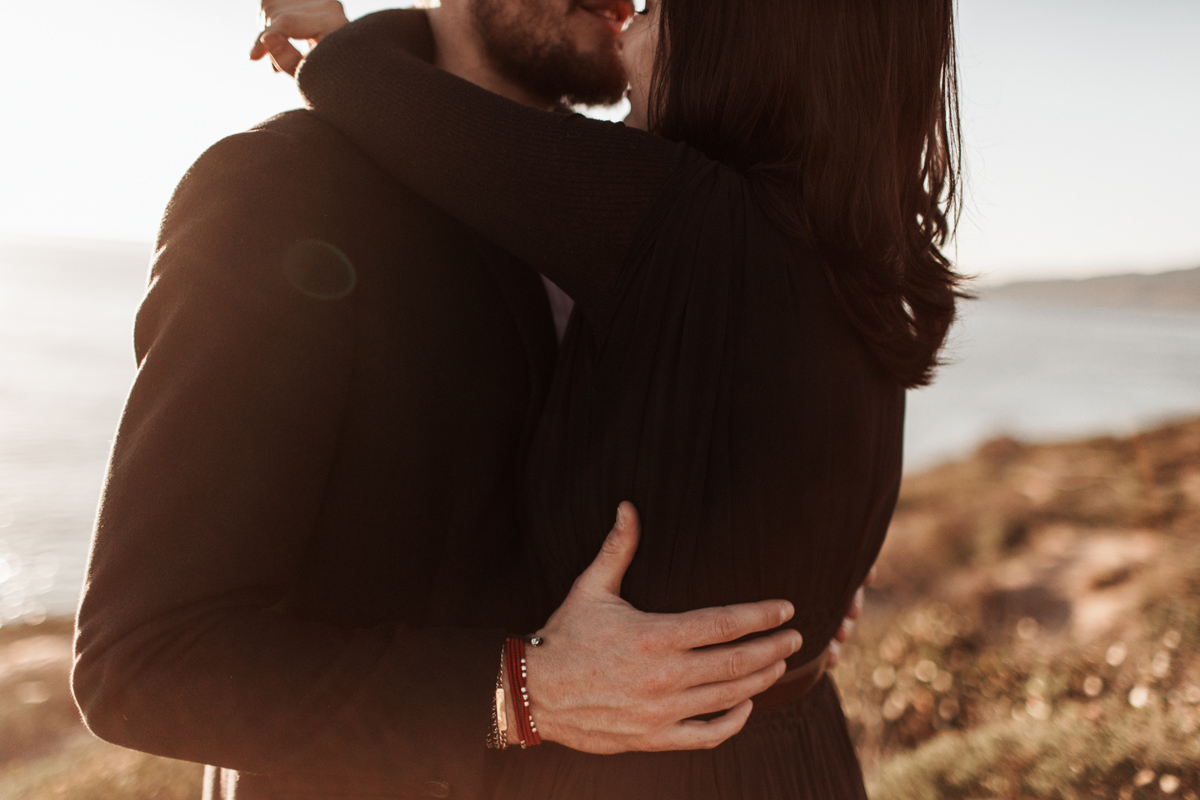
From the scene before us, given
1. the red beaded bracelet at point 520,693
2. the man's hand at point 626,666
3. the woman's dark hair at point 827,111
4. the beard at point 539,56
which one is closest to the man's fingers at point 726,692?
the man's hand at point 626,666

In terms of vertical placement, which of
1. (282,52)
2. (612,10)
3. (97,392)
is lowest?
(97,392)

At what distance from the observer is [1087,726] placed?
338 centimetres

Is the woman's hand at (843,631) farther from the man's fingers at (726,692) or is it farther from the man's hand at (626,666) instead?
the man's hand at (626,666)

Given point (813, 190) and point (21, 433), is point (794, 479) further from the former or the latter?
point (21, 433)

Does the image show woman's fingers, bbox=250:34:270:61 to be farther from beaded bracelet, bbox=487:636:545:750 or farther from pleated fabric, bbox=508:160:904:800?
beaded bracelet, bbox=487:636:545:750

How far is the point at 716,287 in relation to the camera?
107cm

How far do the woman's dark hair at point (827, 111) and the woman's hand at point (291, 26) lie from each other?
0.82m

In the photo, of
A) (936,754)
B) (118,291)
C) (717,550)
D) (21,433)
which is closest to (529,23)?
(717,550)

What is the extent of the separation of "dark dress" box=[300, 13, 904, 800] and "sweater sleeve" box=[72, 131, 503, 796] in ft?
0.85

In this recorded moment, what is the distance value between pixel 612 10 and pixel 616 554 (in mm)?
1538

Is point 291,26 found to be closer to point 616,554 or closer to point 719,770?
point 616,554

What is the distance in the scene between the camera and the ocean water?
14219 mm

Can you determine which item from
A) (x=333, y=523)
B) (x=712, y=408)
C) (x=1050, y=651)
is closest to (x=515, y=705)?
(x=333, y=523)

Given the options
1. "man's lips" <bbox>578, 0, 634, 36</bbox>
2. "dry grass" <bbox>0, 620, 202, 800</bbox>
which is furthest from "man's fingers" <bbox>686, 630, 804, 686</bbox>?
"dry grass" <bbox>0, 620, 202, 800</bbox>
